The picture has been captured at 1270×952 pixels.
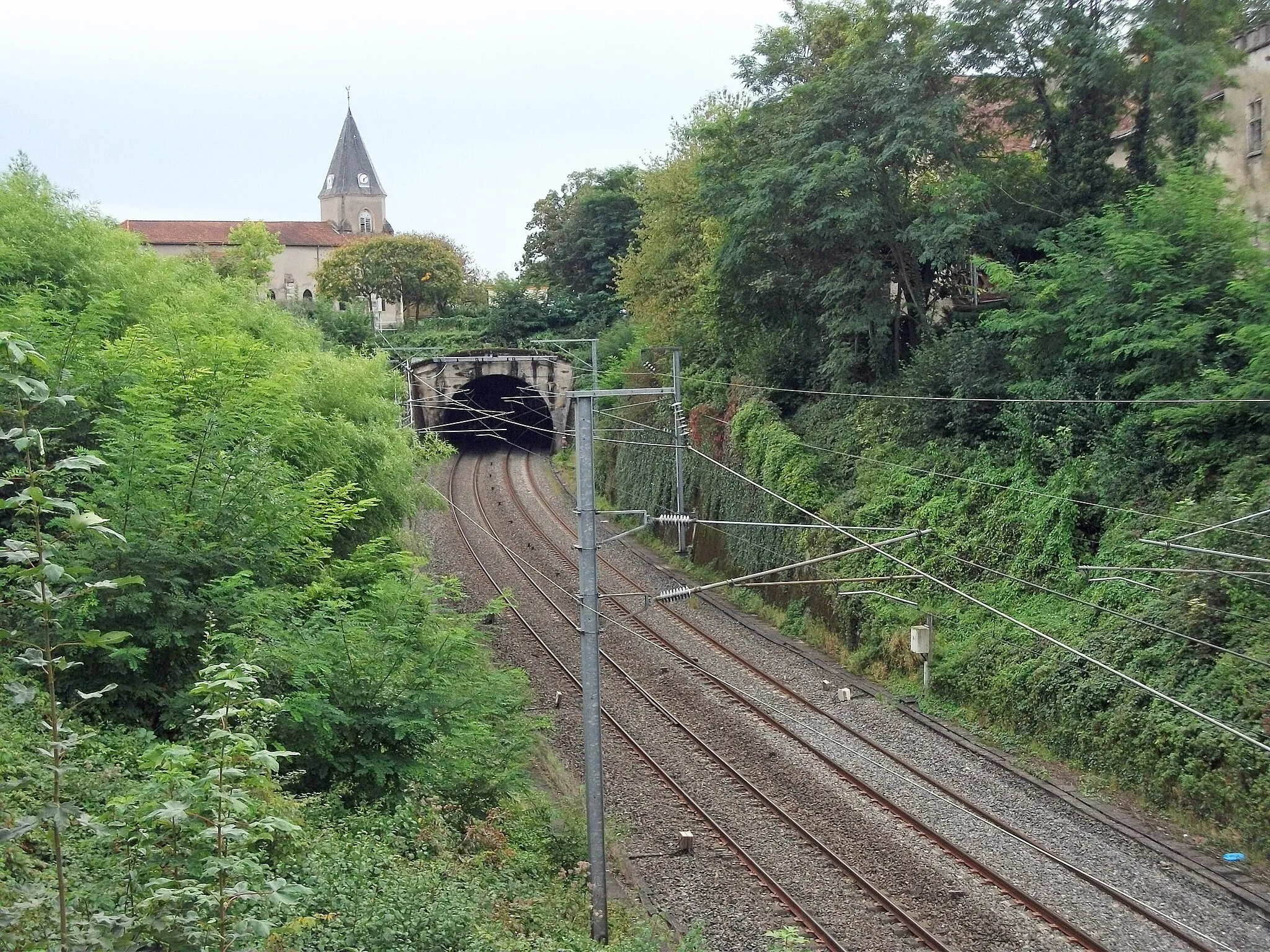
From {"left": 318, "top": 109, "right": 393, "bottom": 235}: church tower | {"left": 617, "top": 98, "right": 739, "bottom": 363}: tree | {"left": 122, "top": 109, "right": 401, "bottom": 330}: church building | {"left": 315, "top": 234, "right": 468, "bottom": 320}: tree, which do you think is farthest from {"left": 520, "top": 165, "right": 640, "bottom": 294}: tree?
{"left": 318, "top": 109, "right": 393, "bottom": 235}: church tower

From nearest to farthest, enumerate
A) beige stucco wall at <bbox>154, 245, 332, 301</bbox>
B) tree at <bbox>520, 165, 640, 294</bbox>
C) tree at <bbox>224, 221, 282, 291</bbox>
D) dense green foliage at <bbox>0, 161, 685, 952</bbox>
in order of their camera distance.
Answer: dense green foliage at <bbox>0, 161, 685, 952</bbox> → tree at <bbox>224, 221, 282, 291</bbox> → tree at <bbox>520, 165, 640, 294</bbox> → beige stucco wall at <bbox>154, 245, 332, 301</bbox>

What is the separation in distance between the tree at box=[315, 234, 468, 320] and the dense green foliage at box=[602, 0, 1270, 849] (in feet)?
119

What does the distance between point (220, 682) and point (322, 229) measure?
71.9 meters

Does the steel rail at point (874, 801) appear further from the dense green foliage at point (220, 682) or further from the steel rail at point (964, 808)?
the dense green foliage at point (220, 682)

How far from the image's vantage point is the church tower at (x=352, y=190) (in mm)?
86938

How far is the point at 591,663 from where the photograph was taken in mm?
10719

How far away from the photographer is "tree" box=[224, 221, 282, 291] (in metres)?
40.0

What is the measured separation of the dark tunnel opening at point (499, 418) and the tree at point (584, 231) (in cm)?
699

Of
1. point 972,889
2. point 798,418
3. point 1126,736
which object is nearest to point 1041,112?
point 798,418

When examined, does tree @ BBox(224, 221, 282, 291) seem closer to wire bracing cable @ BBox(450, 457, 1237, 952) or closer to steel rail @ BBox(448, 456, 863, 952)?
steel rail @ BBox(448, 456, 863, 952)

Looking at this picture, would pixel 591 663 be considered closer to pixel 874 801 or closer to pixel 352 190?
pixel 874 801

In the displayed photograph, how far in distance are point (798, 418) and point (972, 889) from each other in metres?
15.0

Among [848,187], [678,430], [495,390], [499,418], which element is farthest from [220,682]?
[495,390]

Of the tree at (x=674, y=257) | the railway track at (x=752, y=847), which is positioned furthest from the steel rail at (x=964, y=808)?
the tree at (x=674, y=257)
